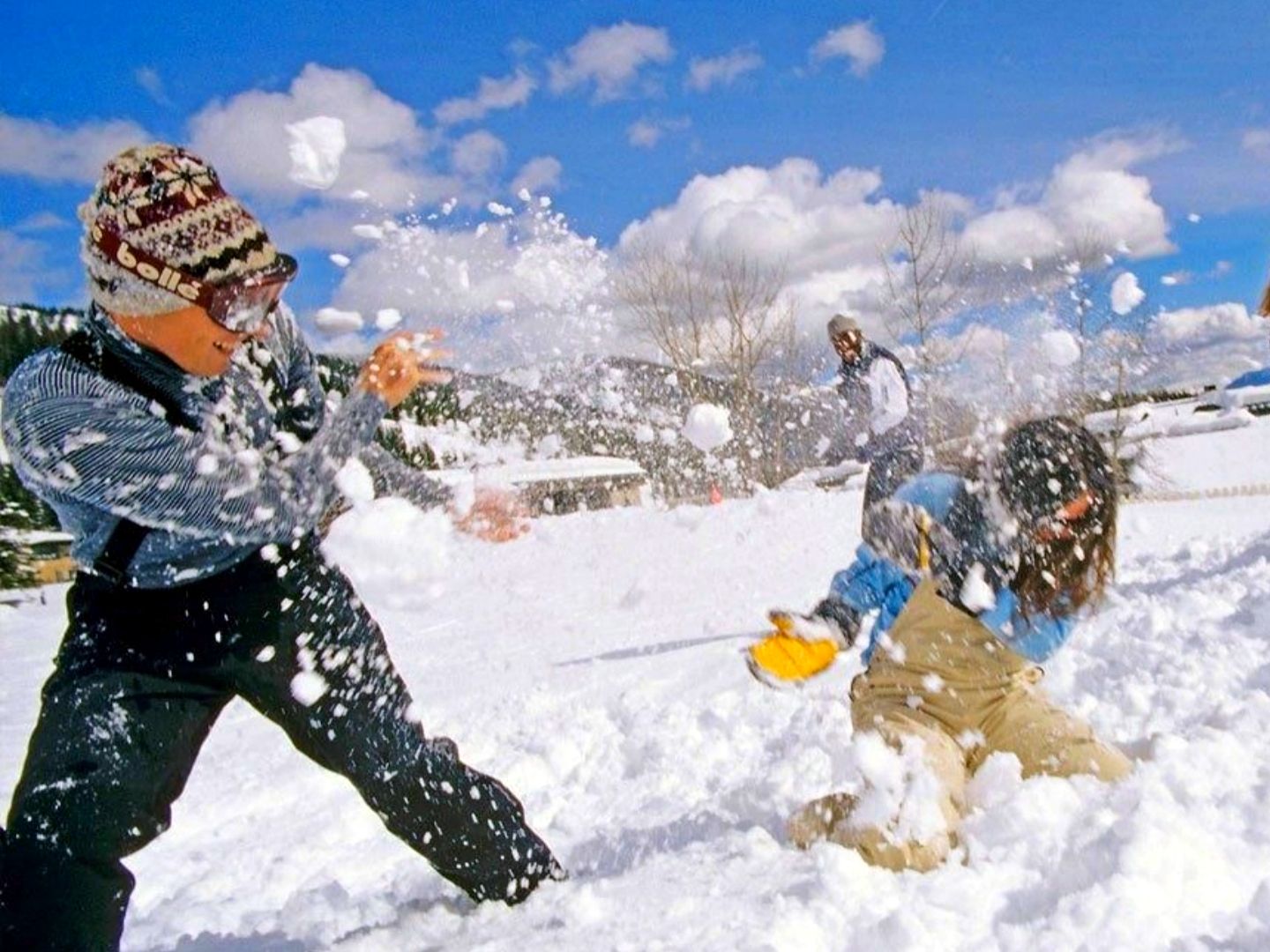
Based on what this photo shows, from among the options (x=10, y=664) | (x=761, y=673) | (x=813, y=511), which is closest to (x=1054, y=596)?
(x=761, y=673)

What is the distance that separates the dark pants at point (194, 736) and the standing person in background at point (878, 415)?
4116mm

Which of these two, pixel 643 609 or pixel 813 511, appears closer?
pixel 643 609

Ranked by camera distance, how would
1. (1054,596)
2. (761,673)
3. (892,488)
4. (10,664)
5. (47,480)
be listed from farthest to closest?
(10,664), (892,488), (1054,596), (761,673), (47,480)

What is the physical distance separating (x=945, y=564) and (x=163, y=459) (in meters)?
2.02

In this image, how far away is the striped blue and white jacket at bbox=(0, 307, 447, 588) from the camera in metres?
1.79

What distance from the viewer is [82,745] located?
6.21ft

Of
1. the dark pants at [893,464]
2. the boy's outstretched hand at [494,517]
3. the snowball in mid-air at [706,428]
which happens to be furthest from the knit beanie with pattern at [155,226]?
the dark pants at [893,464]

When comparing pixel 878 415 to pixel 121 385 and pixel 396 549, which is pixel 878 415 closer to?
pixel 396 549

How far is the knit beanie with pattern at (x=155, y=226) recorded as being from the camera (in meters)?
1.89

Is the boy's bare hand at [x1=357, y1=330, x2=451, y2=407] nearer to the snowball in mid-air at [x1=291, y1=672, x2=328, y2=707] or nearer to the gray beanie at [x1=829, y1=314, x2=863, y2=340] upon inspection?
the snowball in mid-air at [x1=291, y1=672, x2=328, y2=707]

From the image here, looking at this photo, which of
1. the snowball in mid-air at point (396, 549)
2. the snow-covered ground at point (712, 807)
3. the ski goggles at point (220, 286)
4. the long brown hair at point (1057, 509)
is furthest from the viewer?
the long brown hair at point (1057, 509)

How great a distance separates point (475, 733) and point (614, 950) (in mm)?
2682

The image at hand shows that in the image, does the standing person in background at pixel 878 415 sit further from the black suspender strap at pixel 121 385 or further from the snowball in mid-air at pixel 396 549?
the black suspender strap at pixel 121 385

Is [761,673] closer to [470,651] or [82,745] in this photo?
[82,745]
